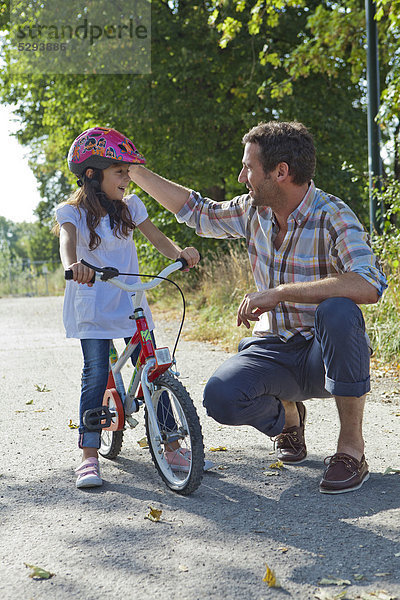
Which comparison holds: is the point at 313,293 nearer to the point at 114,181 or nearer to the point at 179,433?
the point at 179,433

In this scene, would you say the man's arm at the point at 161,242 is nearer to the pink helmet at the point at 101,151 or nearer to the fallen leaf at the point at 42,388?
the pink helmet at the point at 101,151

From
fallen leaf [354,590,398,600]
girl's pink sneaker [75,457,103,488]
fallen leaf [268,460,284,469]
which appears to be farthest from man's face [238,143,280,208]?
fallen leaf [354,590,398,600]

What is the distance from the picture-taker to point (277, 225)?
12.6 feet

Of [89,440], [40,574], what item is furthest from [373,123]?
[40,574]

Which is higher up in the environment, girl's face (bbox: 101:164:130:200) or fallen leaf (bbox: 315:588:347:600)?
girl's face (bbox: 101:164:130:200)

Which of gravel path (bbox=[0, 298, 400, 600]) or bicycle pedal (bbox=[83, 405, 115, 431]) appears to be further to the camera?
bicycle pedal (bbox=[83, 405, 115, 431])

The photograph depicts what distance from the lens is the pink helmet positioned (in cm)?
376

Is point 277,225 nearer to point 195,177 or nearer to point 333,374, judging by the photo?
point 333,374

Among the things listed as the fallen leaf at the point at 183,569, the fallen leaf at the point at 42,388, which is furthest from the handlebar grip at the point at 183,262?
the fallen leaf at the point at 42,388

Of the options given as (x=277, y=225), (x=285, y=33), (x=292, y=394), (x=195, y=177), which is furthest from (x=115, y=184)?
(x=285, y=33)

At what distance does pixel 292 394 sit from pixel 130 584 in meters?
1.54

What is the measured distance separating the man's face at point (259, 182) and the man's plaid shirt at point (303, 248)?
0.39ft

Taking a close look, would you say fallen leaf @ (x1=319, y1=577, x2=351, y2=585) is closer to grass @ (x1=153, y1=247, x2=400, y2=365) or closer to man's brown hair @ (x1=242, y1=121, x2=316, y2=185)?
man's brown hair @ (x1=242, y1=121, x2=316, y2=185)

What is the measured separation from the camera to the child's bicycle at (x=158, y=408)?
10.9 ft
